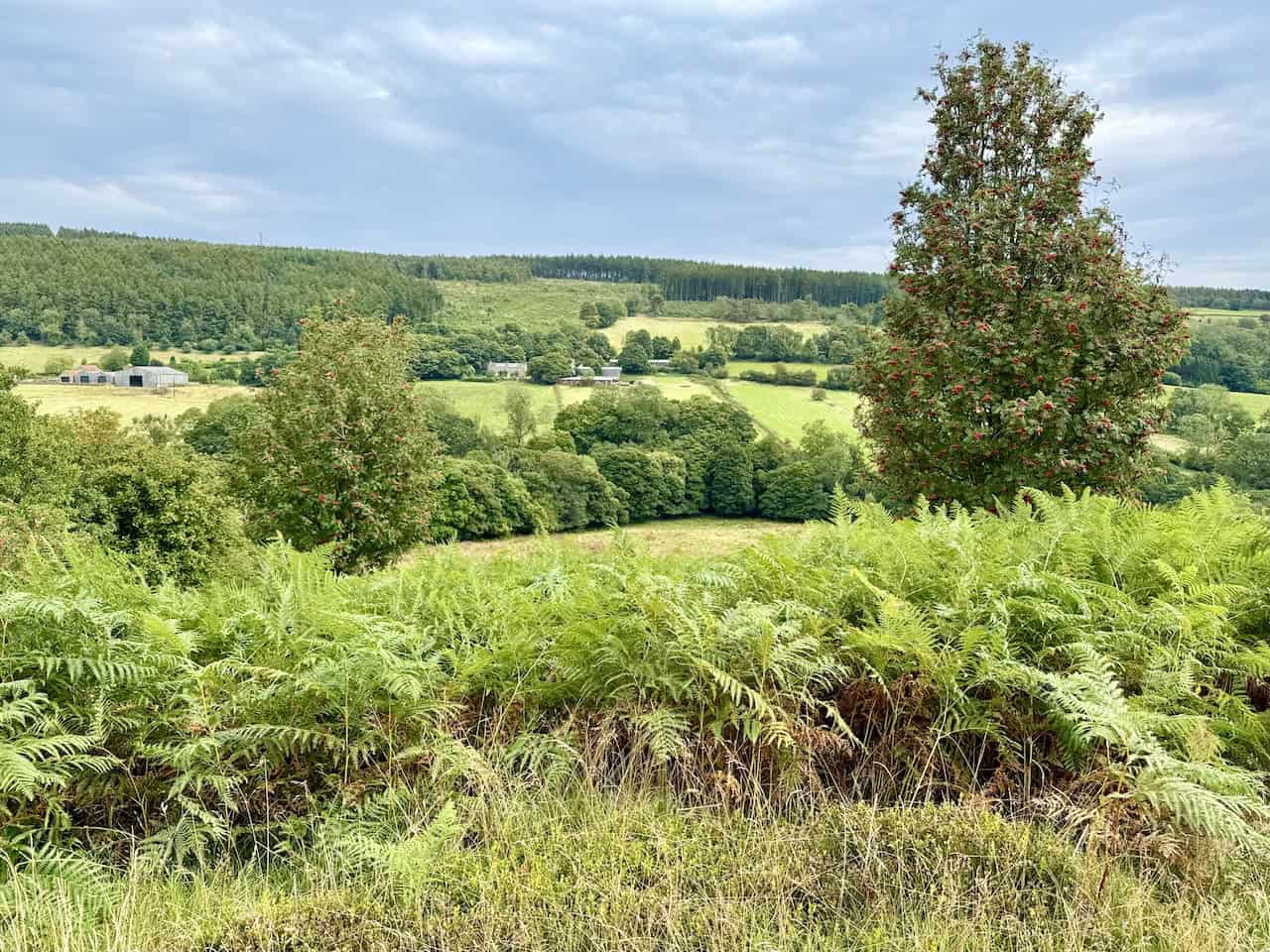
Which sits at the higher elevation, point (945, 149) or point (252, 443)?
point (945, 149)

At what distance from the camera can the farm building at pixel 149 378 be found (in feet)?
262

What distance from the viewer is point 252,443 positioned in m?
17.6

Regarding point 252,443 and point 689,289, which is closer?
point 252,443

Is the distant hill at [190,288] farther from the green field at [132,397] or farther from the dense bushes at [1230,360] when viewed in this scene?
the dense bushes at [1230,360]

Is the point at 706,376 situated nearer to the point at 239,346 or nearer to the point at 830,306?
the point at 830,306

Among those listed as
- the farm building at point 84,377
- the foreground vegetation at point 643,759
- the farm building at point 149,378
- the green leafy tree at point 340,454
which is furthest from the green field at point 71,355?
the foreground vegetation at point 643,759

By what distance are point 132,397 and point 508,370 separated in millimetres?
42694

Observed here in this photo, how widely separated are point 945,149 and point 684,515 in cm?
6470

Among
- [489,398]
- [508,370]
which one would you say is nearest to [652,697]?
[489,398]

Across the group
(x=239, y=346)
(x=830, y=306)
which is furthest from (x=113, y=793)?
(x=830, y=306)

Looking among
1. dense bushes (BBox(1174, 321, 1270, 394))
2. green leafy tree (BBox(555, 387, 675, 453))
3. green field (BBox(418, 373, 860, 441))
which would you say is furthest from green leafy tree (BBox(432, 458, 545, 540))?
dense bushes (BBox(1174, 321, 1270, 394))

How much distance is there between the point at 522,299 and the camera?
136m

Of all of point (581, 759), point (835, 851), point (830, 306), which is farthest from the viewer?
point (830, 306)

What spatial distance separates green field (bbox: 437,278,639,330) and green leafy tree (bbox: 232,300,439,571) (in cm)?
9719
